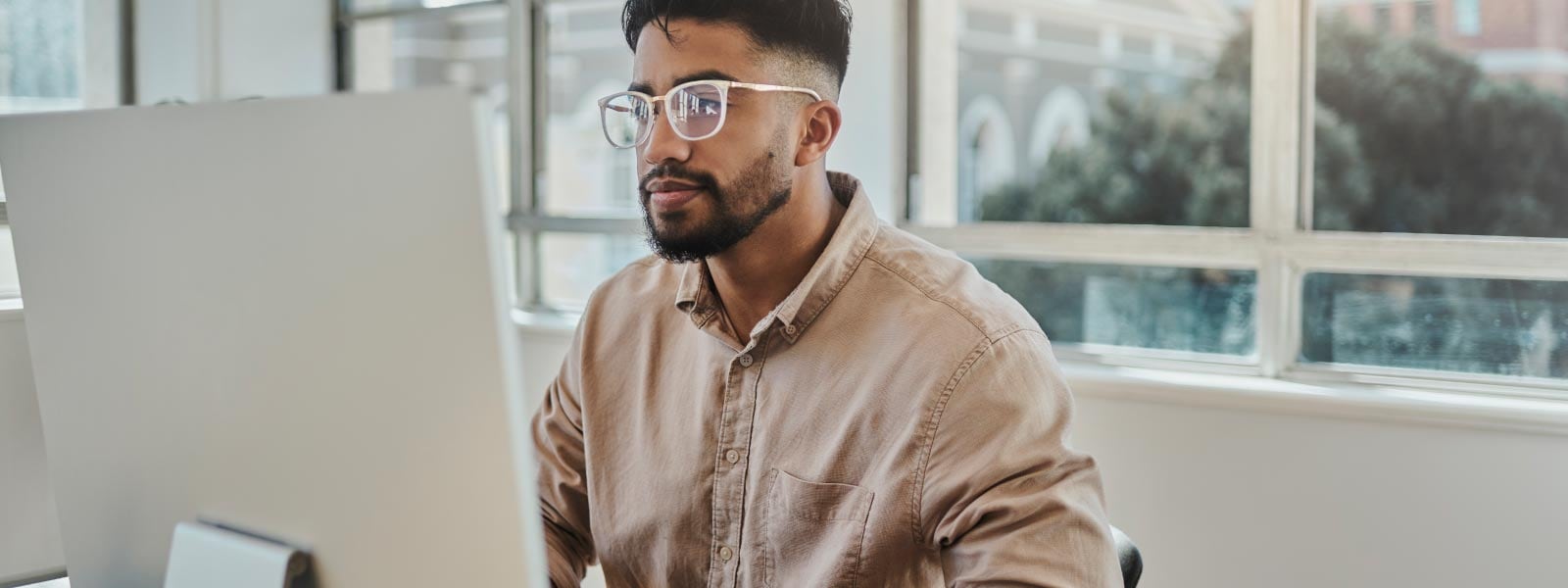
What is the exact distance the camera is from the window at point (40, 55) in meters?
2.95

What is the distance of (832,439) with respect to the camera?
1.24 m

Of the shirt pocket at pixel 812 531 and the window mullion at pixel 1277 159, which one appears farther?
the window mullion at pixel 1277 159

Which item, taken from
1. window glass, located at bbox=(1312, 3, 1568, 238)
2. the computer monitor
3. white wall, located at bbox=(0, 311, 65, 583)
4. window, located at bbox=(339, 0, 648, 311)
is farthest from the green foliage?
the computer monitor

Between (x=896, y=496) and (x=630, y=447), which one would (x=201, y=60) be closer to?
(x=630, y=447)

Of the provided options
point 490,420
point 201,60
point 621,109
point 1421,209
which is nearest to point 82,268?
point 490,420

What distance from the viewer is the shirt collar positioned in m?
1.28

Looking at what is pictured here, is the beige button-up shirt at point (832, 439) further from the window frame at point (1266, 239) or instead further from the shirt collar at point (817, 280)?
the window frame at point (1266, 239)

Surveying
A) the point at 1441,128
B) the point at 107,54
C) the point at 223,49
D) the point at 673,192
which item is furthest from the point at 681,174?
the point at 107,54

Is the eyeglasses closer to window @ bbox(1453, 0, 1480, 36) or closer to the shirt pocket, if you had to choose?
the shirt pocket

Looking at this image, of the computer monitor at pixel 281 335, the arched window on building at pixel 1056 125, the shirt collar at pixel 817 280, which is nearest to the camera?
the computer monitor at pixel 281 335

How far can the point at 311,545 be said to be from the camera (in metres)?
0.79

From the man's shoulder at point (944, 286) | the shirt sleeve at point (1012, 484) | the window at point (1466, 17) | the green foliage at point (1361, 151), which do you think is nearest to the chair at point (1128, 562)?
the shirt sleeve at point (1012, 484)

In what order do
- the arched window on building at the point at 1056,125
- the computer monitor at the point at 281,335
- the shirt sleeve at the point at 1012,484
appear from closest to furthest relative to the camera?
the computer monitor at the point at 281,335 → the shirt sleeve at the point at 1012,484 → the arched window on building at the point at 1056,125

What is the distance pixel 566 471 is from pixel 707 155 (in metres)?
0.41
